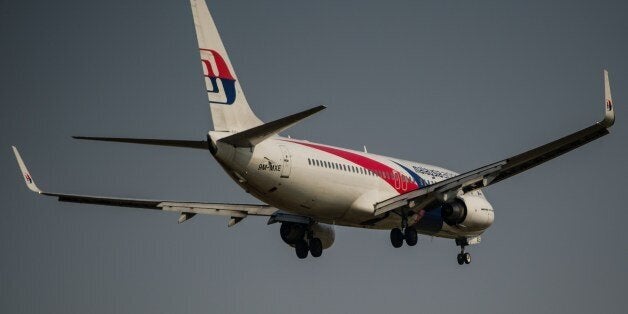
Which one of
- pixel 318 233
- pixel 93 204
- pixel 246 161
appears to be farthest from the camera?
pixel 318 233

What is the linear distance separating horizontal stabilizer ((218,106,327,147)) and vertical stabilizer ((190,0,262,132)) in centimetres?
126

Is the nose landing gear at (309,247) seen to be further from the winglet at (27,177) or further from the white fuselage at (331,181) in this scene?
the winglet at (27,177)

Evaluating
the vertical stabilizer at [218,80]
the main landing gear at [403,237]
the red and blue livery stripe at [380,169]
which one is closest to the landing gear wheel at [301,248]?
the main landing gear at [403,237]

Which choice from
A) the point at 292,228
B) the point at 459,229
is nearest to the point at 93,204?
the point at 292,228

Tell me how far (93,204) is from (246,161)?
953cm

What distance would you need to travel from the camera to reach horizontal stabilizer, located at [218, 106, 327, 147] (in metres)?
35.6

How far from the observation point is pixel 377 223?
46750 mm

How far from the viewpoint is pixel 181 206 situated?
152ft

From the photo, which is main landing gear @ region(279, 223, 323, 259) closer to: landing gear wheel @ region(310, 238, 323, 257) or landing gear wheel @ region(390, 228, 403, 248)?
landing gear wheel @ region(310, 238, 323, 257)

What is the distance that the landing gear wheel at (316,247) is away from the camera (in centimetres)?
4784

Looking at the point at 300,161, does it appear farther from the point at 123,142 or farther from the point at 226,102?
the point at 123,142

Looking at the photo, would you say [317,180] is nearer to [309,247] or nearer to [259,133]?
[259,133]

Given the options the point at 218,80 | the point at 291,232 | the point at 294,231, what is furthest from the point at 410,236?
the point at 218,80

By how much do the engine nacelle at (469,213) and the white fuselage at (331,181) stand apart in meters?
0.06
